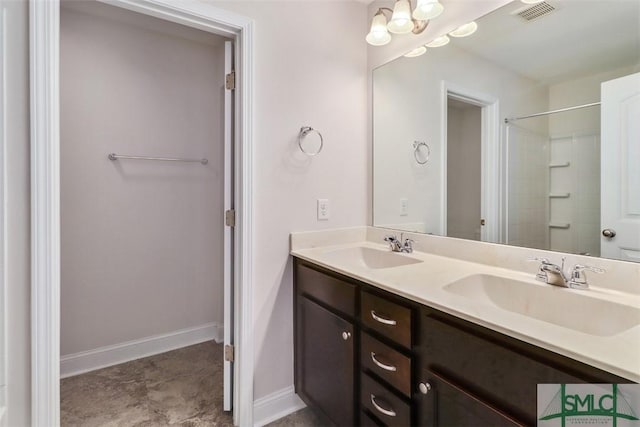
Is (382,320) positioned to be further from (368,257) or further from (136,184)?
(136,184)

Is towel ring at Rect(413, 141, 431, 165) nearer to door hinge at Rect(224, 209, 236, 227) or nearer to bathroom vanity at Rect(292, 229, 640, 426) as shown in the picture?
bathroom vanity at Rect(292, 229, 640, 426)

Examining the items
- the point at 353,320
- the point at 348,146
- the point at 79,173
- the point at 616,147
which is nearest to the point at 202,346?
the point at 79,173

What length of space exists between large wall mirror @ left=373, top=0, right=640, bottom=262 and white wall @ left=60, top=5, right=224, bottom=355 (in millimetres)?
1515

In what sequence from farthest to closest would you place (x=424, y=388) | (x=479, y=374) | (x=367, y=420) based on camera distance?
(x=367, y=420), (x=424, y=388), (x=479, y=374)

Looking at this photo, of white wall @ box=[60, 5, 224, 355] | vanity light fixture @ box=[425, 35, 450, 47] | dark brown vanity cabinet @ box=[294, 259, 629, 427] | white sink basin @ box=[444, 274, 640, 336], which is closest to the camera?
dark brown vanity cabinet @ box=[294, 259, 629, 427]

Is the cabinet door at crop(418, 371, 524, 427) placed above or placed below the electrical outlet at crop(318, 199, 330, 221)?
below

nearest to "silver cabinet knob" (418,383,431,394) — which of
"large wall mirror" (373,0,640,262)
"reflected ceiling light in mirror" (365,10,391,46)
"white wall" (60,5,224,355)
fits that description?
"large wall mirror" (373,0,640,262)

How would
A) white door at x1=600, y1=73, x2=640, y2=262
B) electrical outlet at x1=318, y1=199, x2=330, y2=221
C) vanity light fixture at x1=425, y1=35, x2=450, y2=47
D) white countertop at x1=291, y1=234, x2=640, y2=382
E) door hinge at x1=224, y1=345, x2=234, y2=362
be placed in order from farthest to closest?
electrical outlet at x1=318, y1=199, x2=330, y2=221, door hinge at x1=224, y1=345, x2=234, y2=362, vanity light fixture at x1=425, y1=35, x2=450, y2=47, white door at x1=600, y1=73, x2=640, y2=262, white countertop at x1=291, y1=234, x2=640, y2=382

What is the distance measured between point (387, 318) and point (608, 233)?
838 millimetres

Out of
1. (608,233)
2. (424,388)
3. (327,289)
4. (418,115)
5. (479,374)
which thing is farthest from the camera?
(418,115)

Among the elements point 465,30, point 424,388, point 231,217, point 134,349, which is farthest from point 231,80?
point 134,349

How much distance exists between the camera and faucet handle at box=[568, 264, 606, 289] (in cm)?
108

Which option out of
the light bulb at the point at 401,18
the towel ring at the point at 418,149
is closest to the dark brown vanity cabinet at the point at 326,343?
the towel ring at the point at 418,149

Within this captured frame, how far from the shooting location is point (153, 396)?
190cm
